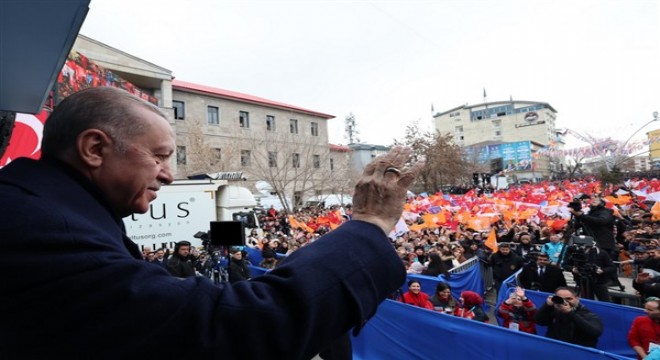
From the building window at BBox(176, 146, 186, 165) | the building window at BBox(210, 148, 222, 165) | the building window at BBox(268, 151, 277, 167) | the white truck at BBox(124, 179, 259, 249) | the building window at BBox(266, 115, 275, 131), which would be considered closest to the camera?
the white truck at BBox(124, 179, 259, 249)

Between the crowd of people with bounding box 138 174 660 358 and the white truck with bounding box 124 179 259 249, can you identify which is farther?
the white truck with bounding box 124 179 259 249

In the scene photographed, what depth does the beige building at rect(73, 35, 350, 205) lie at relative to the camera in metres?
26.6

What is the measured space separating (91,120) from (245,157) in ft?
99.8

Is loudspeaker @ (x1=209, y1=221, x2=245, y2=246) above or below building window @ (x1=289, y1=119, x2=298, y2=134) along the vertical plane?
below

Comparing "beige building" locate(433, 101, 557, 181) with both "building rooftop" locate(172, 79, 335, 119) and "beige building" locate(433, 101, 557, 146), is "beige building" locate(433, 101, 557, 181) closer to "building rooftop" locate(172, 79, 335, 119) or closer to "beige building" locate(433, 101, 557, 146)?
"beige building" locate(433, 101, 557, 146)

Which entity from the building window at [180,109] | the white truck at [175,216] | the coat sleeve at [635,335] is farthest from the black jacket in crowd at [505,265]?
the building window at [180,109]

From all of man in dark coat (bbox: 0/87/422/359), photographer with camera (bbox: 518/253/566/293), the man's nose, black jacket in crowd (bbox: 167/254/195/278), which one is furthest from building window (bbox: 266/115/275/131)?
man in dark coat (bbox: 0/87/422/359)

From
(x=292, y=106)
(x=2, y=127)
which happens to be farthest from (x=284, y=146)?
(x=2, y=127)

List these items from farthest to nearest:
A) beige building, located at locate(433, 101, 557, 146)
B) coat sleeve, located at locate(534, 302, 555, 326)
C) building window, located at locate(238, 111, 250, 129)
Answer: beige building, located at locate(433, 101, 557, 146), building window, located at locate(238, 111, 250, 129), coat sleeve, located at locate(534, 302, 555, 326)

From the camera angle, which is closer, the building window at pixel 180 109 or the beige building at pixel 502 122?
the building window at pixel 180 109

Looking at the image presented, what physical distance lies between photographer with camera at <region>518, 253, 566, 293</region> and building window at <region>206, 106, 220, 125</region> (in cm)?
2990

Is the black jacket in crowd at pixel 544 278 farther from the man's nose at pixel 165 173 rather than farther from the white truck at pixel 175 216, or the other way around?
the white truck at pixel 175 216

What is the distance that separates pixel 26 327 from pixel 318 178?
105 ft

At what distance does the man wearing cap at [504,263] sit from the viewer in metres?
8.60
